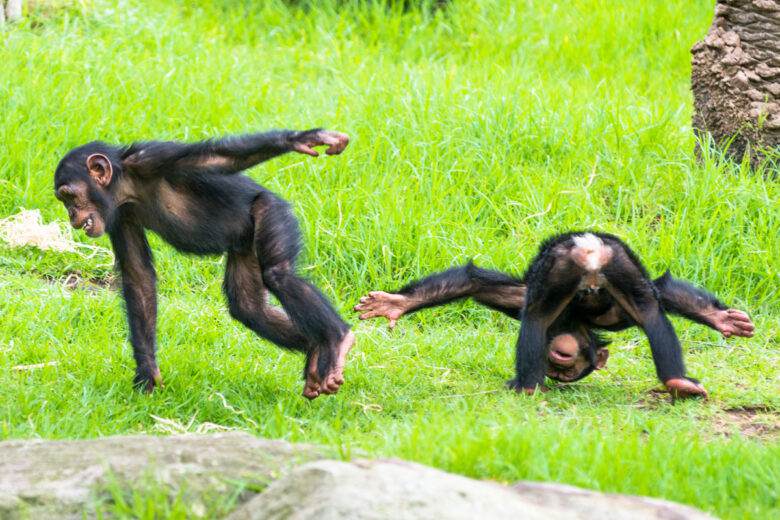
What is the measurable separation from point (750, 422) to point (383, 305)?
1.83m

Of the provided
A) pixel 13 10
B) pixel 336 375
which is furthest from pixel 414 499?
pixel 13 10

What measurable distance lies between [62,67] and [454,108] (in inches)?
124

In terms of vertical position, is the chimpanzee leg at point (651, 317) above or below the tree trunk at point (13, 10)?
below

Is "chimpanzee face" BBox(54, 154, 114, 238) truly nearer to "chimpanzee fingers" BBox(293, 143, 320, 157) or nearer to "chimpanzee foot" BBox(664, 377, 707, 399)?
"chimpanzee fingers" BBox(293, 143, 320, 157)

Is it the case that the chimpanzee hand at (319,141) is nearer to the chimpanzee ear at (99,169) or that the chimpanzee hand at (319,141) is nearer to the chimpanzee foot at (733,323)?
the chimpanzee ear at (99,169)

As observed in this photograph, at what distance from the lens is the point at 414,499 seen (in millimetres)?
2869

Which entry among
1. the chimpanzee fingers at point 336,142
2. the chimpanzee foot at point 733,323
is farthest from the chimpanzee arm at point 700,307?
the chimpanzee fingers at point 336,142

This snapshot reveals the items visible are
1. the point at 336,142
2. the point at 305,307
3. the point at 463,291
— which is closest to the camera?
the point at 336,142

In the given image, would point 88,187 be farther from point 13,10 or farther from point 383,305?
point 13,10

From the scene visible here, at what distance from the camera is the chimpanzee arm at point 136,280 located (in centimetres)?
549

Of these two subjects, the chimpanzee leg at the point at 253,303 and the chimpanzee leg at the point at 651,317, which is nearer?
the chimpanzee leg at the point at 651,317

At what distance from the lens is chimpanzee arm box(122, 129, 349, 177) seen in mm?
4824

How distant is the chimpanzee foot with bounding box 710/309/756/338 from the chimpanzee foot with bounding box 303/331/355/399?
180cm

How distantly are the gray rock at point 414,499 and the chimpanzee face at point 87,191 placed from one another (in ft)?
8.02
